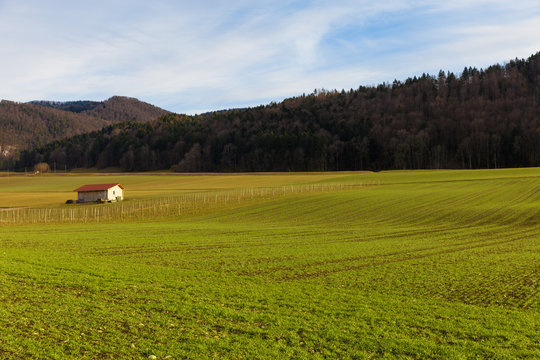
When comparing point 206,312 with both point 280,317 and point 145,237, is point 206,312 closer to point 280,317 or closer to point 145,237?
point 280,317

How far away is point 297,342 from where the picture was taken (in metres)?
9.72

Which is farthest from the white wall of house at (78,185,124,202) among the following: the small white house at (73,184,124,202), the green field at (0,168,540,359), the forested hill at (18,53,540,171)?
the forested hill at (18,53,540,171)

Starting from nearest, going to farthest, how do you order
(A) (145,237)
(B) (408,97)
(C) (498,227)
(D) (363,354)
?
(D) (363,354) < (A) (145,237) < (C) (498,227) < (B) (408,97)

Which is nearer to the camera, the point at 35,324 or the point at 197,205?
the point at 35,324

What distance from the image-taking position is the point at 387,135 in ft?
526

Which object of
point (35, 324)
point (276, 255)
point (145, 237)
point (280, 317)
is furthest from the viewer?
point (145, 237)

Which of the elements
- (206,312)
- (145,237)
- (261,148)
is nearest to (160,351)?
(206,312)

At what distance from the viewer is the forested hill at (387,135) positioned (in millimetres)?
139625

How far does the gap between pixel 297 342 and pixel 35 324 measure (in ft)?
21.6

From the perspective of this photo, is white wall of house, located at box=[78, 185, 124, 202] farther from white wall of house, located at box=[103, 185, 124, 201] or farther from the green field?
the green field

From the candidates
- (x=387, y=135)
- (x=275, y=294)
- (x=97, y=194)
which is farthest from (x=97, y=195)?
(x=387, y=135)

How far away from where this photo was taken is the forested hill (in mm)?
139625

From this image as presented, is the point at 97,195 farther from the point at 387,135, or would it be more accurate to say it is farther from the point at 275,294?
the point at 387,135

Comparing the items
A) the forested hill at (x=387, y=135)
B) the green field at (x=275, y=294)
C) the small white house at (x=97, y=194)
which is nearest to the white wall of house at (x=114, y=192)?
the small white house at (x=97, y=194)
